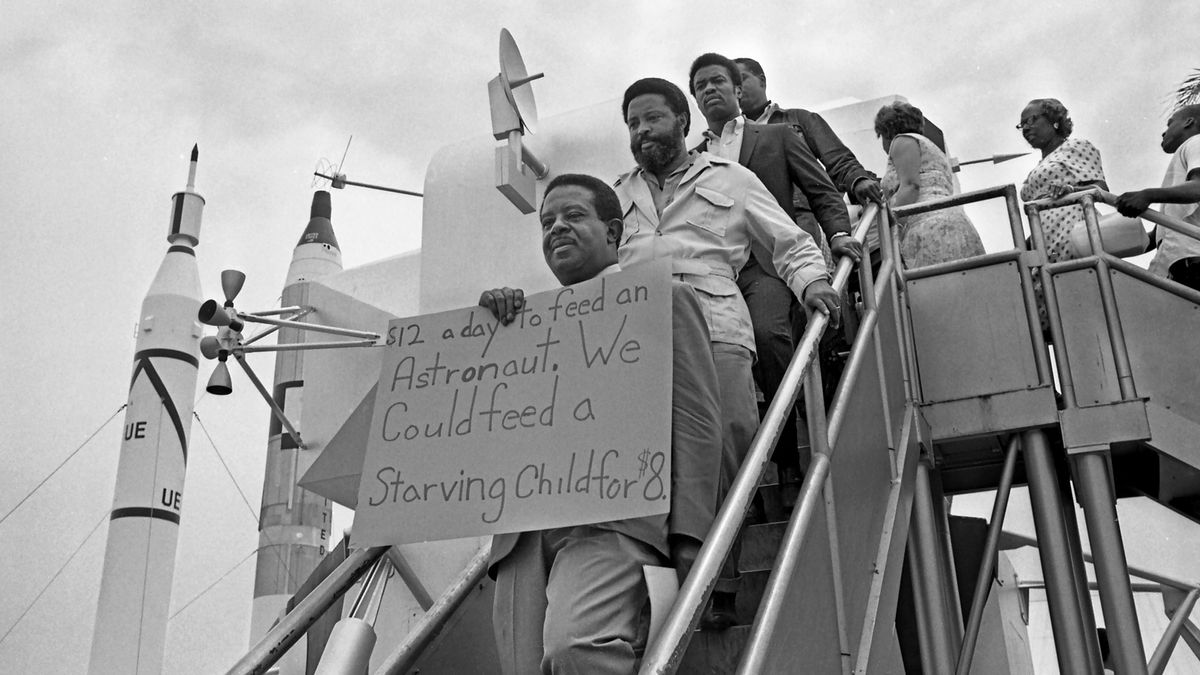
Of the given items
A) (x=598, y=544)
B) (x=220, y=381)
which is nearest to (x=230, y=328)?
(x=220, y=381)

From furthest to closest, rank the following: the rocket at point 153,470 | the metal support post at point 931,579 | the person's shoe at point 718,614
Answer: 1. the rocket at point 153,470
2. the metal support post at point 931,579
3. the person's shoe at point 718,614

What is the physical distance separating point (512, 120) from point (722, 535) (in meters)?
6.93

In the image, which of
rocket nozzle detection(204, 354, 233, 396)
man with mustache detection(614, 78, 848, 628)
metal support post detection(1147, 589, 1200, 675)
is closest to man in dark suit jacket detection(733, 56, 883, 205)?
man with mustache detection(614, 78, 848, 628)

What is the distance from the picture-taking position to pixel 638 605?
7.94 feet

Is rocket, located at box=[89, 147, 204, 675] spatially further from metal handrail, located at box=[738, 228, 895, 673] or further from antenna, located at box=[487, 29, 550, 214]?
metal handrail, located at box=[738, 228, 895, 673]

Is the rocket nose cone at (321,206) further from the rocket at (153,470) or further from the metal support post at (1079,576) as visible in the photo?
the metal support post at (1079,576)

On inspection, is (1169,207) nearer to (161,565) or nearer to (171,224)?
(161,565)

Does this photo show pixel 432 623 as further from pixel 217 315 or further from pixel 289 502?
pixel 289 502

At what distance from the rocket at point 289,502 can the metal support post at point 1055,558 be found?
1352cm

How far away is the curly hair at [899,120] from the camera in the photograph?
5895mm

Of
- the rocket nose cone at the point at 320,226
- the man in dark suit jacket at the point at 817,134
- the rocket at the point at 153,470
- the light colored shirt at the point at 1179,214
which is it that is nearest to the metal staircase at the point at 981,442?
the man in dark suit jacket at the point at 817,134

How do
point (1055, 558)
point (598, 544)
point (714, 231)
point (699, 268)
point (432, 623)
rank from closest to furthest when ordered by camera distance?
point (598, 544)
point (699, 268)
point (714, 231)
point (432, 623)
point (1055, 558)

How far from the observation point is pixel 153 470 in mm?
15648

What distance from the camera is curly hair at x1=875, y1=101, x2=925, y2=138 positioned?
5.89 meters
